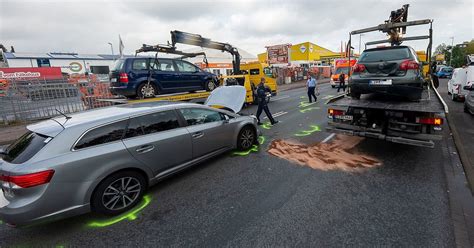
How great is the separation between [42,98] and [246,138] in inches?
406

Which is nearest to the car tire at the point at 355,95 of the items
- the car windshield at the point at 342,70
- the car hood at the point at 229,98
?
the car hood at the point at 229,98

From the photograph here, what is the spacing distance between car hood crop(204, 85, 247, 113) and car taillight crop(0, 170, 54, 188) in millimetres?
4997

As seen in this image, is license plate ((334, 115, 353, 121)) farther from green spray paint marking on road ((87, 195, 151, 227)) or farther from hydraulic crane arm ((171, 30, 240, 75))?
hydraulic crane arm ((171, 30, 240, 75))

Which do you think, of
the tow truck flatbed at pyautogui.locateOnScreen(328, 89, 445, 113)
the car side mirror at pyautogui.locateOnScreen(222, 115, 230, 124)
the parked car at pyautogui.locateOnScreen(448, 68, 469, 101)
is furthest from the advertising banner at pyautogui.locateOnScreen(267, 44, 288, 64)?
the car side mirror at pyautogui.locateOnScreen(222, 115, 230, 124)

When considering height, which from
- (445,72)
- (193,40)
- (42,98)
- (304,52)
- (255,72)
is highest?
(304,52)

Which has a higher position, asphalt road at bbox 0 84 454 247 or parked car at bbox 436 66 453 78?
parked car at bbox 436 66 453 78

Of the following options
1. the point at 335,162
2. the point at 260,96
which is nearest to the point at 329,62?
the point at 260,96

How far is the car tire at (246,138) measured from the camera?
17.6 ft

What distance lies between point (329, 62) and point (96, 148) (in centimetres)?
5258

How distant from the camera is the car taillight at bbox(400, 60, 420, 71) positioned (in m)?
4.88

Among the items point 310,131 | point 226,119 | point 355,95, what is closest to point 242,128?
point 226,119

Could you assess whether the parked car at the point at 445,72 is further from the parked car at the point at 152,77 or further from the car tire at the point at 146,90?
the car tire at the point at 146,90

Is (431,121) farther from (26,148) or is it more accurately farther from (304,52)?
(304,52)

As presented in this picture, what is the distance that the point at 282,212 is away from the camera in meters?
3.05
